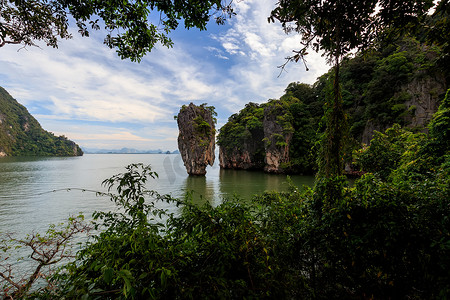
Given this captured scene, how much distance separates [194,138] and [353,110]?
24.1 m

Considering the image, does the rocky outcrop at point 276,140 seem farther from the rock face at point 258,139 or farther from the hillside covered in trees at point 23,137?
the hillside covered in trees at point 23,137

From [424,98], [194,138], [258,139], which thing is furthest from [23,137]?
[424,98]

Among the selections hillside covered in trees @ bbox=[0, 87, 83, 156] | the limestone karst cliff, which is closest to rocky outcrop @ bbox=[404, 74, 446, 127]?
the limestone karst cliff

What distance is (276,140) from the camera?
2880cm

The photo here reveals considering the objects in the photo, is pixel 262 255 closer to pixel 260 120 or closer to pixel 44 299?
pixel 44 299

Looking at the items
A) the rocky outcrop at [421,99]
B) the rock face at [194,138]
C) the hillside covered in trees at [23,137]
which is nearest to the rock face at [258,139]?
the rock face at [194,138]

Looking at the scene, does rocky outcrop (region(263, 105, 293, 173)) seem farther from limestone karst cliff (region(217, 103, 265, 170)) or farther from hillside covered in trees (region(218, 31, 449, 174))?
limestone karst cliff (region(217, 103, 265, 170))

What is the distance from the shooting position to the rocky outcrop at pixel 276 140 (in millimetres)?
28281

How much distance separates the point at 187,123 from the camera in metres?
27.5

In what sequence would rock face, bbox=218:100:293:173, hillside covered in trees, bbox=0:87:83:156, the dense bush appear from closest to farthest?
the dense bush < rock face, bbox=218:100:293:173 < hillside covered in trees, bbox=0:87:83:156

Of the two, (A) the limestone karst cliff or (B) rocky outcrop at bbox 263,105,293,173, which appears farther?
(A) the limestone karst cliff

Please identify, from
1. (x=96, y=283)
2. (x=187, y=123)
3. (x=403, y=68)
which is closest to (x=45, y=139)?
(x=187, y=123)

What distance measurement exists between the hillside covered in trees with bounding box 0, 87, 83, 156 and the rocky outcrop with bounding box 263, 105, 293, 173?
112 meters

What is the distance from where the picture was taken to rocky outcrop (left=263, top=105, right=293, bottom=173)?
2828 centimetres
